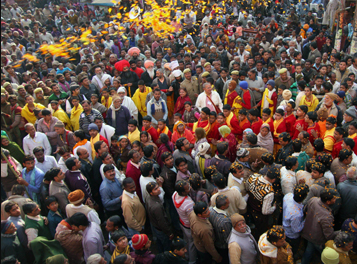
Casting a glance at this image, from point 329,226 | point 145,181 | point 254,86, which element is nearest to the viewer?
point 329,226

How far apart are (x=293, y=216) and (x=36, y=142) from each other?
4517mm

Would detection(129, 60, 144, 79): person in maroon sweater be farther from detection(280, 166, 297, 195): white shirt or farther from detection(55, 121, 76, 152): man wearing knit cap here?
detection(280, 166, 297, 195): white shirt

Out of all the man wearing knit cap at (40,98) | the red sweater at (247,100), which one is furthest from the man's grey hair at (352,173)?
the man wearing knit cap at (40,98)

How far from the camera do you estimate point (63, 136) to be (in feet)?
18.3

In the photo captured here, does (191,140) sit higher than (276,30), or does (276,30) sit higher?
(276,30)

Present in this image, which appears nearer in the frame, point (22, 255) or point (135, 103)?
point (22, 255)

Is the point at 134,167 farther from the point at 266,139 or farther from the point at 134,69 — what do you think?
the point at 134,69

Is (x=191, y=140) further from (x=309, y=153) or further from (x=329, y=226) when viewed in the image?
(x=329, y=226)

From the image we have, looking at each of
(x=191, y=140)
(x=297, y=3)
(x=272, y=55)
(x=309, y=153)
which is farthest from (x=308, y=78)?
(x=297, y=3)

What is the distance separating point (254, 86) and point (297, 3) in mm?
12372

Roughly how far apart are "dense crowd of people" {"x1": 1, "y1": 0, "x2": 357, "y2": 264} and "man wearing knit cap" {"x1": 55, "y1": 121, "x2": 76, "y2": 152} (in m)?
0.02

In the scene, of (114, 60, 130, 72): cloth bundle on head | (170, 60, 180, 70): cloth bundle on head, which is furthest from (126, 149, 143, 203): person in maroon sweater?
(114, 60, 130, 72): cloth bundle on head

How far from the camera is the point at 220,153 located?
14.5 ft

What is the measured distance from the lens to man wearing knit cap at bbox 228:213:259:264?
123 inches
